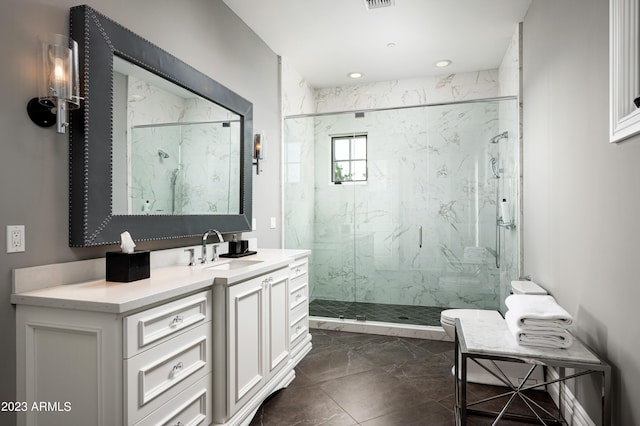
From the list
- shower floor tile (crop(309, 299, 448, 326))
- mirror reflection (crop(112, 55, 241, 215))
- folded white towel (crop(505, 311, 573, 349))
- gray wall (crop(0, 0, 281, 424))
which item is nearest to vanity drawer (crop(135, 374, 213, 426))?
gray wall (crop(0, 0, 281, 424))

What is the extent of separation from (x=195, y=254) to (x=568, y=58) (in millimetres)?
2573

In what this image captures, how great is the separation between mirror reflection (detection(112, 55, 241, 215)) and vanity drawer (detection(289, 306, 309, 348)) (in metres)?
0.97

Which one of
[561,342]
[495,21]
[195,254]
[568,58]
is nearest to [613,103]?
[568,58]

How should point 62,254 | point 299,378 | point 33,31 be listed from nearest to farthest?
point 33,31, point 62,254, point 299,378

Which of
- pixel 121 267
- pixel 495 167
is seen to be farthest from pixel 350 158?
pixel 121 267

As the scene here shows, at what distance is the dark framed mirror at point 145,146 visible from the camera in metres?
1.70

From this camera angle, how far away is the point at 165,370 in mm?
1553

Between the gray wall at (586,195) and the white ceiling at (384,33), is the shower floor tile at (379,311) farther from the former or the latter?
the white ceiling at (384,33)

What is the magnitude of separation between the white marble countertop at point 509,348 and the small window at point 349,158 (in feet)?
7.42

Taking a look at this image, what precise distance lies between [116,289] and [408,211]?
9.64 feet

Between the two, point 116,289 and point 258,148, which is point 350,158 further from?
point 116,289

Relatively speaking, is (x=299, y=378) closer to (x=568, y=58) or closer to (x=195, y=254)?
(x=195, y=254)

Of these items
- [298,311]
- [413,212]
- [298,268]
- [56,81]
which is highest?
[56,81]

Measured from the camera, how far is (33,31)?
154 centimetres
